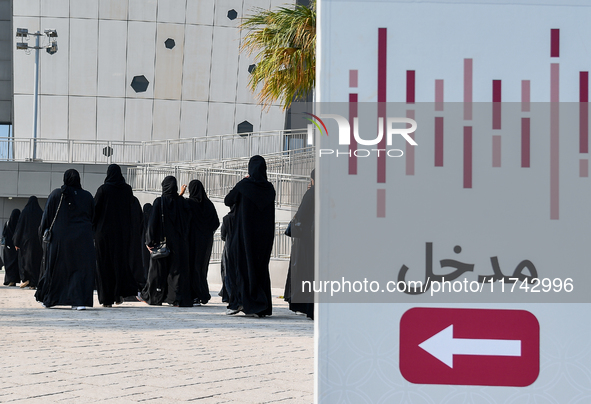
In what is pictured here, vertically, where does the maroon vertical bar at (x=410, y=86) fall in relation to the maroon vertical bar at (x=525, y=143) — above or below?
above

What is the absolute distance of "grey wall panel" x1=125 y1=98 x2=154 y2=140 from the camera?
3116cm

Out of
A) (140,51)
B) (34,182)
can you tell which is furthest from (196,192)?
(140,51)

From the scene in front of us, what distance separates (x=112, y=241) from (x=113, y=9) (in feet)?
74.2

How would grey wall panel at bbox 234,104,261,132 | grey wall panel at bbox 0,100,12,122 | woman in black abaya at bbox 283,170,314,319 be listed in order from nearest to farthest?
1. woman in black abaya at bbox 283,170,314,319
2. grey wall panel at bbox 234,104,261,132
3. grey wall panel at bbox 0,100,12,122

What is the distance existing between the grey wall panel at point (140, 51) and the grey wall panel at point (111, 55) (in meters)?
0.20

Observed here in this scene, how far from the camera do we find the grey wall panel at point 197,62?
103 feet

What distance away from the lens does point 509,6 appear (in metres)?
2.40

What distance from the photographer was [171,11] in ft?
102

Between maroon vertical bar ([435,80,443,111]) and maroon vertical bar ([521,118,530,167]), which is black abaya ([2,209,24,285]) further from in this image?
maroon vertical bar ([521,118,530,167])

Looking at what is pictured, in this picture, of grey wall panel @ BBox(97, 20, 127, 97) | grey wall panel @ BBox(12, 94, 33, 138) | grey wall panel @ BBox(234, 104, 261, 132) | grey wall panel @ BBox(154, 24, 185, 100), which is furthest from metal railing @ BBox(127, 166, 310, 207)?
grey wall panel @ BBox(12, 94, 33, 138)

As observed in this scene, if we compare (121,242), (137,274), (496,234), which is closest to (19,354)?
(496,234)

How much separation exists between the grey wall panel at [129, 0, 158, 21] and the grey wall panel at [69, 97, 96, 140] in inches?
151

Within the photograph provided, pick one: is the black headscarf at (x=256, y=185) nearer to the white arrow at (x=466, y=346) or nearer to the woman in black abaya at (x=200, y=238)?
the woman in black abaya at (x=200, y=238)

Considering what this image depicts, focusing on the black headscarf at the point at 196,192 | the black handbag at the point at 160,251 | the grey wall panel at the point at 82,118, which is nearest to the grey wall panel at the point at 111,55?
the grey wall panel at the point at 82,118
